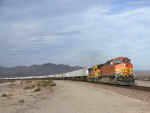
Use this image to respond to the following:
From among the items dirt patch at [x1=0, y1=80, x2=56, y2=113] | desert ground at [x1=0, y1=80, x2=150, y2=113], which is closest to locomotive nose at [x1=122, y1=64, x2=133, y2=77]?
dirt patch at [x1=0, y1=80, x2=56, y2=113]

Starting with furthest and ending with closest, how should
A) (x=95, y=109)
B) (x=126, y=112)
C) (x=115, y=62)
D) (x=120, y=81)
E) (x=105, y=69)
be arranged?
(x=105, y=69) < (x=115, y=62) < (x=120, y=81) < (x=95, y=109) < (x=126, y=112)

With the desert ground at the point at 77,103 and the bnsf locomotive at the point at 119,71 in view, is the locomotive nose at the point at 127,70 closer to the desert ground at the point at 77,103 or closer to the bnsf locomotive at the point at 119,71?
the bnsf locomotive at the point at 119,71

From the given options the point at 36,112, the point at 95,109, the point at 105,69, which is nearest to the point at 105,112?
the point at 95,109

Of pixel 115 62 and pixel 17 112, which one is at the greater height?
pixel 115 62

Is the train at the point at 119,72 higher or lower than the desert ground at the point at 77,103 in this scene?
higher

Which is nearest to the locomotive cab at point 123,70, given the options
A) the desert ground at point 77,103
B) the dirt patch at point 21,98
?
the dirt patch at point 21,98

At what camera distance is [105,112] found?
1071cm

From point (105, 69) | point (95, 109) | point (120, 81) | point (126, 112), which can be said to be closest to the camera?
point (126, 112)

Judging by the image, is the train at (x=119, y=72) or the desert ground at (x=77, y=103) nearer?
the desert ground at (x=77, y=103)

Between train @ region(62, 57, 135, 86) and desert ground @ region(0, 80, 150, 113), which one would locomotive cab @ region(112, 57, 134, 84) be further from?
desert ground @ region(0, 80, 150, 113)

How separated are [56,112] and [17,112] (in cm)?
184

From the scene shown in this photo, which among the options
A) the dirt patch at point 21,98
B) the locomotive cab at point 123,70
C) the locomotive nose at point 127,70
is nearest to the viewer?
the dirt patch at point 21,98

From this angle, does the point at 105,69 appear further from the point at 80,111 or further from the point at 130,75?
the point at 80,111

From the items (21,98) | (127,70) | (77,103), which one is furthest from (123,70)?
(77,103)
